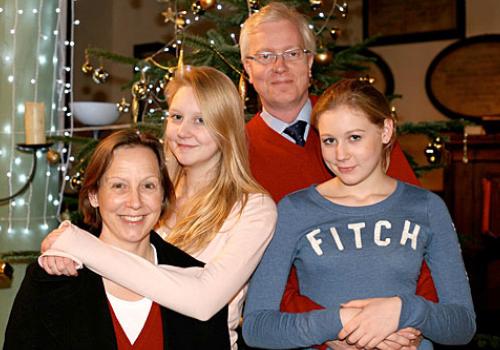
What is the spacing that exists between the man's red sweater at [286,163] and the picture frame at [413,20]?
4455 mm

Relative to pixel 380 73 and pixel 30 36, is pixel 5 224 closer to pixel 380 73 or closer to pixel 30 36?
pixel 30 36

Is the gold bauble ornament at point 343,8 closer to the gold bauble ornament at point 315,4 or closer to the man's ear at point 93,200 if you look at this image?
the gold bauble ornament at point 315,4

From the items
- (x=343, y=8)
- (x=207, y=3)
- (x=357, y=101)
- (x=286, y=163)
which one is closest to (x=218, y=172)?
(x=286, y=163)

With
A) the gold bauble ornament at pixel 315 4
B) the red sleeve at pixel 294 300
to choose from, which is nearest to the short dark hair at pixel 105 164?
the red sleeve at pixel 294 300

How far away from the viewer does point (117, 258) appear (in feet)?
4.93

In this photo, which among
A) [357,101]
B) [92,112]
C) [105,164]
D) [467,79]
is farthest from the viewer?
[467,79]

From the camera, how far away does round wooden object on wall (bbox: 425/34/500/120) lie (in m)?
6.18

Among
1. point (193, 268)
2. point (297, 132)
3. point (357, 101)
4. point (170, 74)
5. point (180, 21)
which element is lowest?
point (193, 268)

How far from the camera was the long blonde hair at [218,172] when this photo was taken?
5.98ft

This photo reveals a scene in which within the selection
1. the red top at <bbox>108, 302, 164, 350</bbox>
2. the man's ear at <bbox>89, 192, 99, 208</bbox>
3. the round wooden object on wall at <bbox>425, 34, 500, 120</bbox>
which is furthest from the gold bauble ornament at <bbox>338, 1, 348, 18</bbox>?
the round wooden object on wall at <bbox>425, 34, 500, 120</bbox>

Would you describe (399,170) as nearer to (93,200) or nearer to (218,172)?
(218,172)

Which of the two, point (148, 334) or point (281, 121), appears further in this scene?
point (281, 121)

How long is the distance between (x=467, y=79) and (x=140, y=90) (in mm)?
4427

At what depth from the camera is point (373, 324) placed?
1.53m
